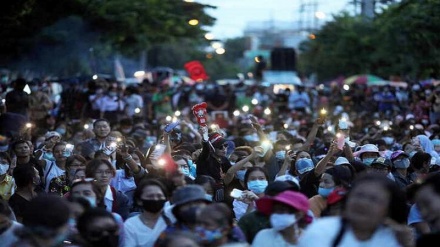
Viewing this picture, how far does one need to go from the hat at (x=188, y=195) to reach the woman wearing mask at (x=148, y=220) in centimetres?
32

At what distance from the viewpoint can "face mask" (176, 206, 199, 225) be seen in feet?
25.2

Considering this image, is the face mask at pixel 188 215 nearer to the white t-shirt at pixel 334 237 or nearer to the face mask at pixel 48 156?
the white t-shirt at pixel 334 237

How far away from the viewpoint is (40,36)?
30.1 metres

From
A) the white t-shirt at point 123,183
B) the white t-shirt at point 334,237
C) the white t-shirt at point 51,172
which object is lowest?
the white t-shirt at point 51,172

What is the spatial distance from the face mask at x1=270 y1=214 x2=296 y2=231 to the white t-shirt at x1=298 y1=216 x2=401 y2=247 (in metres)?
0.91

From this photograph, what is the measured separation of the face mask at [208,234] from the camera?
7.10 m

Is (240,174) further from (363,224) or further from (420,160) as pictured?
(363,224)

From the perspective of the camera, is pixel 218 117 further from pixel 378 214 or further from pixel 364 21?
pixel 364 21

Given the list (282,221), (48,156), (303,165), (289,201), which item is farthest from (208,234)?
(48,156)

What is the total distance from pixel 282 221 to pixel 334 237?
1034mm

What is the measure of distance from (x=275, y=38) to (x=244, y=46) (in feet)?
99.5

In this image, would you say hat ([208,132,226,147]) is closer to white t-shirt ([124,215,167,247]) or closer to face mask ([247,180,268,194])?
face mask ([247,180,268,194])

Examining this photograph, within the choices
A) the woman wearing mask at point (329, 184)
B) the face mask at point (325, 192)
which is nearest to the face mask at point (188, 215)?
the woman wearing mask at point (329, 184)

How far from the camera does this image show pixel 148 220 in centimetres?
866
